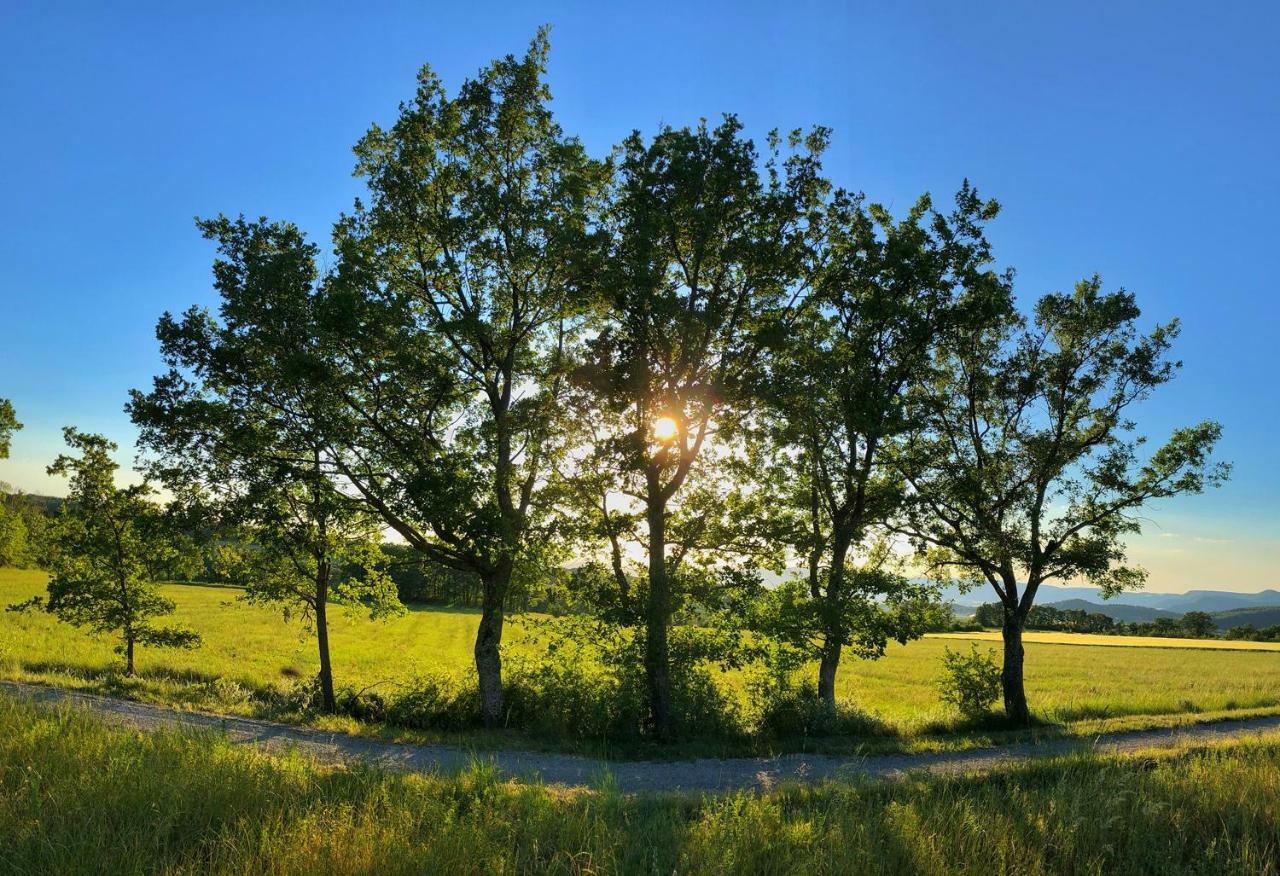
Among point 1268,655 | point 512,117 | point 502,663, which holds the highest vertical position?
point 512,117

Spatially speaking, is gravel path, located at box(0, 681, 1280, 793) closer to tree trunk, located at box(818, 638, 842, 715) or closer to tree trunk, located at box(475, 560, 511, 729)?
tree trunk, located at box(475, 560, 511, 729)

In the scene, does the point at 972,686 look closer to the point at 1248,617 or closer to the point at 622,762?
the point at 622,762

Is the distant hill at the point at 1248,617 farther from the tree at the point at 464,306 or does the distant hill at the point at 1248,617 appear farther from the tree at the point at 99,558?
the tree at the point at 99,558

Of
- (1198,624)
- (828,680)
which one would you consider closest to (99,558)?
(828,680)

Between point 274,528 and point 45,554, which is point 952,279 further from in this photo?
point 45,554

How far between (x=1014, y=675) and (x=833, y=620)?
9.01 metres

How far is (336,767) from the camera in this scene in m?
7.70

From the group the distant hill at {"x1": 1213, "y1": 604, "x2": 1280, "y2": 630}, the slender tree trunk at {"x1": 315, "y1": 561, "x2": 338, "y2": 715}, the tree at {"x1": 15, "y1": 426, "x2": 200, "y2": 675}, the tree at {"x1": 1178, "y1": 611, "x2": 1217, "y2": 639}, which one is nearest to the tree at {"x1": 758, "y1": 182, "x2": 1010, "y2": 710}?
the slender tree trunk at {"x1": 315, "y1": 561, "x2": 338, "y2": 715}

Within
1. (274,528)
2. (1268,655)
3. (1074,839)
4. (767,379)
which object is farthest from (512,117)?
(1268,655)

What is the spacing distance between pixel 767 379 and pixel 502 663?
12.2 m

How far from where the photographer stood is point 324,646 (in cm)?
1973

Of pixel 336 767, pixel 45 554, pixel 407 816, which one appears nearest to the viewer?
pixel 407 816

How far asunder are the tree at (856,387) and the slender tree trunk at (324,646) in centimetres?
1459

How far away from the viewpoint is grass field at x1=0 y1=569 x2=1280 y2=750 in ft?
63.3
